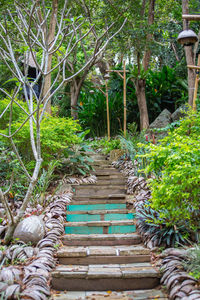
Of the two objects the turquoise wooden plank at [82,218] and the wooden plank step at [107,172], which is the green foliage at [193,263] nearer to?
the turquoise wooden plank at [82,218]

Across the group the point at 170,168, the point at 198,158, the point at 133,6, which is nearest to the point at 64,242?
the point at 170,168

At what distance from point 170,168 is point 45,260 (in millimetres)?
1629

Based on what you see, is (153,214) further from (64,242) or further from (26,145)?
(26,145)

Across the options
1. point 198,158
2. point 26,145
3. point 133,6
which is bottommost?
point 26,145

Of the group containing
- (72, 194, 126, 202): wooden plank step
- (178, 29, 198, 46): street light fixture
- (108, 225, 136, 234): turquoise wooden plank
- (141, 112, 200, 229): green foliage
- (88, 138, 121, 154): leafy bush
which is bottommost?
(108, 225, 136, 234): turquoise wooden plank

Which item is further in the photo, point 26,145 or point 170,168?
point 26,145

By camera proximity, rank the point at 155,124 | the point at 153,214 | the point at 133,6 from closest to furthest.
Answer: the point at 153,214
the point at 133,6
the point at 155,124

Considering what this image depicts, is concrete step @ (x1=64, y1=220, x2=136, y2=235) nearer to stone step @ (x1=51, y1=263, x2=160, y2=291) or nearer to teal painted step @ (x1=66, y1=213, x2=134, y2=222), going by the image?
teal painted step @ (x1=66, y1=213, x2=134, y2=222)

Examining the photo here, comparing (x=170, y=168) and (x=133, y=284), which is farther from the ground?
(x=170, y=168)

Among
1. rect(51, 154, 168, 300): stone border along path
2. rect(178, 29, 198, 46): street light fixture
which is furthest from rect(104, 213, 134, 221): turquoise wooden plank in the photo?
rect(178, 29, 198, 46): street light fixture

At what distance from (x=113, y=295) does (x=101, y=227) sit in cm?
130

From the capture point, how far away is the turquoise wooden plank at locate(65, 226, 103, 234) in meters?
3.93

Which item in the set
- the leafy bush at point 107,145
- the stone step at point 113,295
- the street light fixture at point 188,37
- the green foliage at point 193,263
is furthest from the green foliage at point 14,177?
the leafy bush at point 107,145

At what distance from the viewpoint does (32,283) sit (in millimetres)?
2502
